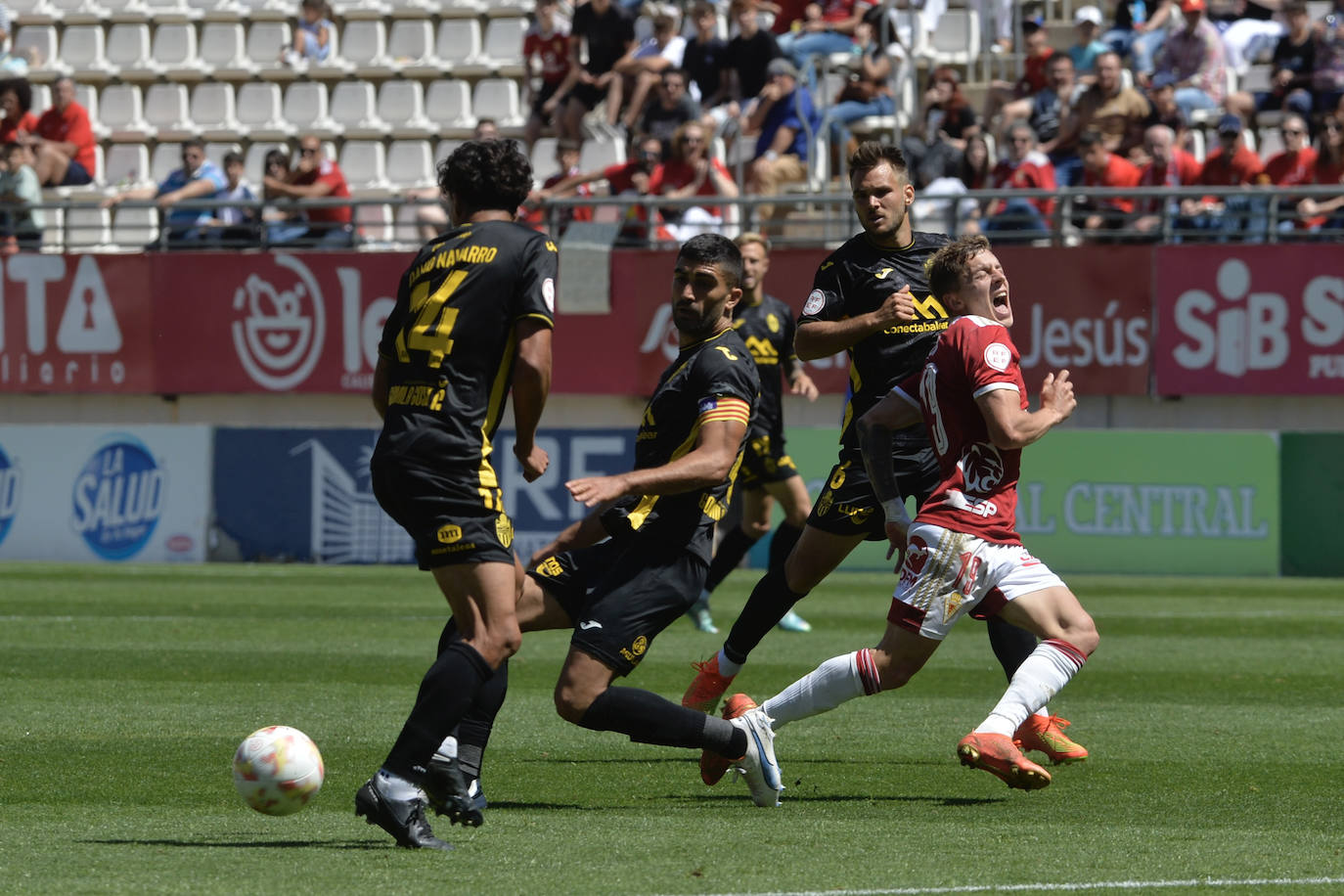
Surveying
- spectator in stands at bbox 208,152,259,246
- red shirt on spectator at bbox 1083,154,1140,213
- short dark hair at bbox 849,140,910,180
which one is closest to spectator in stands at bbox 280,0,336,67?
spectator in stands at bbox 208,152,259,246

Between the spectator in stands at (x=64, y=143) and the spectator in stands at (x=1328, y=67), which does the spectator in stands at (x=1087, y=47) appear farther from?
the spectator in stands at (x=64, y=143)

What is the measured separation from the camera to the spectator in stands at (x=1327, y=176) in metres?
17.8

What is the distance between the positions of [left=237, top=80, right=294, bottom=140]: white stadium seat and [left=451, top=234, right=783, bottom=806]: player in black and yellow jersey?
65.8 ft

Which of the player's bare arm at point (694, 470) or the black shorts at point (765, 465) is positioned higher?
the player's bare arm at point (694, 470)

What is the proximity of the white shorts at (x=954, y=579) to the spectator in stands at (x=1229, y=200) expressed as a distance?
12768mm

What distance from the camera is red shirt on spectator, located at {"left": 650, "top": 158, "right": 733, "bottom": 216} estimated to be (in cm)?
1991

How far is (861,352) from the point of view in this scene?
25.0ft

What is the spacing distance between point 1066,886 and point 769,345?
24.4 feet

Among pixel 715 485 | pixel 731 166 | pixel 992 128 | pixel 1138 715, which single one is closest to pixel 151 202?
pixel 731 166

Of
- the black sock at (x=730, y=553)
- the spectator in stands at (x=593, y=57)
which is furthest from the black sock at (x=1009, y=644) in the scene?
the spectator in stands at (x=593, y=57)

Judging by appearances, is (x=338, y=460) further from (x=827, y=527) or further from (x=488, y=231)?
(x=488, y=231)

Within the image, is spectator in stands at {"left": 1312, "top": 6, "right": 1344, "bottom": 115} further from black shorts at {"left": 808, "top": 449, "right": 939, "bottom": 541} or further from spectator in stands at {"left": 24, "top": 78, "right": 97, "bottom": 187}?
spectator in stands at {"left": 24, "top": 78, "right": 97, "bottom": 187}

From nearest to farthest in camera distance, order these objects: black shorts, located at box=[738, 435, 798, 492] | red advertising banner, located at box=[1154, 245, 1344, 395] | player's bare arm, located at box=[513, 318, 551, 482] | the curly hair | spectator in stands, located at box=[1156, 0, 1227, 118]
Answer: player's bare arm, located at box=[513, 318, 551, 482] < the curly hair < black shorts, located at box=[738, 435, 798, 492] < red advertising banner, located at box=[1154, 245, 1344, 395] < spectator in stands, located at box=[1156, 0, 1227, 118]

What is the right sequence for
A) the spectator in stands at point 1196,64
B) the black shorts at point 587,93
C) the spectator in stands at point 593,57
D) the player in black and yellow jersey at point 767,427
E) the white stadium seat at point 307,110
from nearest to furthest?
1. the player in black and yellow jersey at point 767,427
2. the spectator in stands at point 1196,64
3. the spectator in stands at point 593,57
4. the black shorts at point 587,93
5. the white stadium seat at point 307,110
